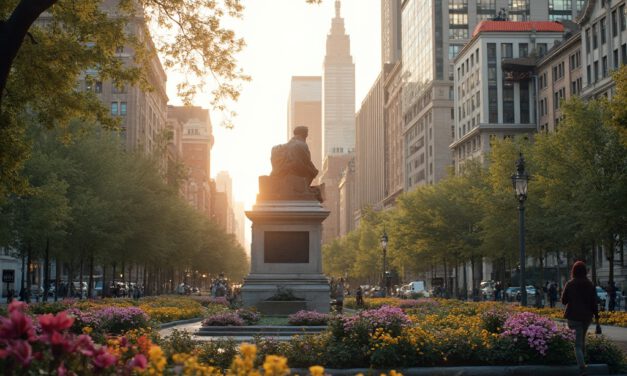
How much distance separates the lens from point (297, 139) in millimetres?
39406

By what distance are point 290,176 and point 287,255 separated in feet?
12.4

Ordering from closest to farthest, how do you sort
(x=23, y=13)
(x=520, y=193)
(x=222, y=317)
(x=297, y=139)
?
(x=23, y=13), (x=222, y=317), (x=520, y=193), (x=297, y=139)

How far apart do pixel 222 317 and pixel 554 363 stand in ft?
45.8

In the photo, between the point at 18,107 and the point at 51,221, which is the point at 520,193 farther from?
the point at 51,221

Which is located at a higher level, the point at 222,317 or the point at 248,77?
the point at 248,77

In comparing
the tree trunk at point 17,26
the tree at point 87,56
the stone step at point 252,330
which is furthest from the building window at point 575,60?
the tree trunk at point 17,26

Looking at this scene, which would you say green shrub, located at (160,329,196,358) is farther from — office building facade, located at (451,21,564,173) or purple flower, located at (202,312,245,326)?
office building facade, located at (451,21,564,173)

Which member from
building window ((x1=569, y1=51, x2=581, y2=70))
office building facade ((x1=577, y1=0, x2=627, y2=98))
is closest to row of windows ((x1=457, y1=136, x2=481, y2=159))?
building window ((x1=569, y1=51, x2=581, y2=70))

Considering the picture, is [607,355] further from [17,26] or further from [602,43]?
A: [602,43]

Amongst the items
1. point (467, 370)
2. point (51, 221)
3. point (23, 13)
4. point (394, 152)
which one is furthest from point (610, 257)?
point (394, 152)

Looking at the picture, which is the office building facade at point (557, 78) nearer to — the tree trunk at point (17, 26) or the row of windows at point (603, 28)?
the row of windows at point (603, 28)

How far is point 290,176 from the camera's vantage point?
122 ft

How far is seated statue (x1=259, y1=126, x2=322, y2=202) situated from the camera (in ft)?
120

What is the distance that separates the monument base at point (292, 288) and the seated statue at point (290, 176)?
3603 mm
